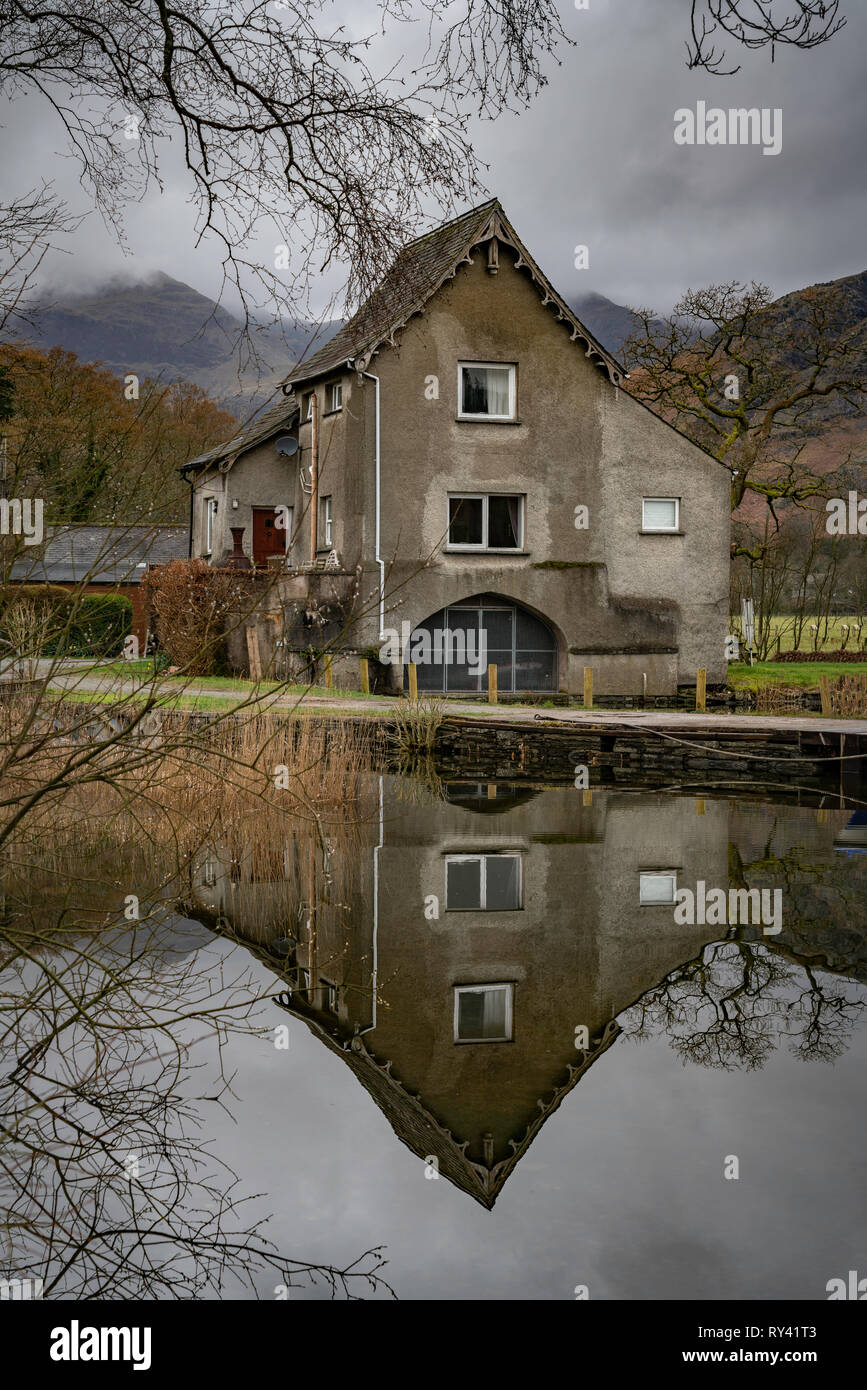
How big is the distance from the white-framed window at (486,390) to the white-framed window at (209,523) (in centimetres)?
989

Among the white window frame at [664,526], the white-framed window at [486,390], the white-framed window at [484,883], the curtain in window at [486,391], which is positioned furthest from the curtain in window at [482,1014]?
the white window frame at [664,526]

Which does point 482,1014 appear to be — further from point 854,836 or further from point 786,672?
point 786,672

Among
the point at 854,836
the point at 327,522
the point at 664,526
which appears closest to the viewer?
the point at 854,836

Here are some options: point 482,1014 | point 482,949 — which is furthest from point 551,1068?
point 482,949

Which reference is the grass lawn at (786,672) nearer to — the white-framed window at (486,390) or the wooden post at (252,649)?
the white-framed window at (486,390)

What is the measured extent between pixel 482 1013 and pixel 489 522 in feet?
71.5

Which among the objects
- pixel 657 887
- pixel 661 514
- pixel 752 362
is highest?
pixel 752 362

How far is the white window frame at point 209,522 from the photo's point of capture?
37.2 m

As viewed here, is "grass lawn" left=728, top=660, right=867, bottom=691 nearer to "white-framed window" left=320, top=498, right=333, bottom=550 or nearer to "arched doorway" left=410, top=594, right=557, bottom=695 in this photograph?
"arched doorway" left=410, top=594, right=557, bottom=695

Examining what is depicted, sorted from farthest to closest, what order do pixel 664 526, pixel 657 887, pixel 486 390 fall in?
pixel 664 526
pixel 486 390
pixel 657 887

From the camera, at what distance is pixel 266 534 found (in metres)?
35.8

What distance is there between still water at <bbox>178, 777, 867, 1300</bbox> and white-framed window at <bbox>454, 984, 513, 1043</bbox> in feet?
0.08

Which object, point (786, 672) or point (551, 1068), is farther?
point (786, 672)
